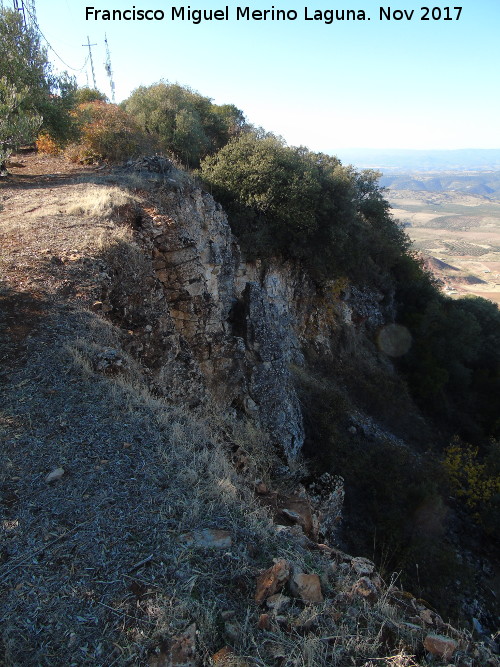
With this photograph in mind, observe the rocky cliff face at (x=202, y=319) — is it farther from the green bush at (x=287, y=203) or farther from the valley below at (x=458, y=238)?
the valley below at (x=458, y=238)

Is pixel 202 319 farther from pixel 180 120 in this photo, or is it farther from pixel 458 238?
pixel 458 238

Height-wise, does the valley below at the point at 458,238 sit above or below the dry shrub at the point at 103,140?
below

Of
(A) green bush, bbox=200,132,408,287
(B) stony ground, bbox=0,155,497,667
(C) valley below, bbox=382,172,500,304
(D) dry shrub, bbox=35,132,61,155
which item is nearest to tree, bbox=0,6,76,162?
(D) dry shrub, bbox=35,132,61,155

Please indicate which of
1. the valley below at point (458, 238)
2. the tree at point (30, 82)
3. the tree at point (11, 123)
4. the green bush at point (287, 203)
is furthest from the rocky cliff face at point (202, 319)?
the valley below at point (458, 238)

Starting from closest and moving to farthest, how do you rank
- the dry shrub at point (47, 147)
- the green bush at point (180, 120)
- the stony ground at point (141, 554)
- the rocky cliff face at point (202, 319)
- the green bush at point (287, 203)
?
1. the stony ground at point (141, 554)
2. the rocky cliff face at point (202, 319)
3. the green bush at point (287, 203)
4. the dry shrub at point (47, 147)
5. the green bush at point (180, 120)

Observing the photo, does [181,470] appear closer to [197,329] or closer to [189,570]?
[189,570]

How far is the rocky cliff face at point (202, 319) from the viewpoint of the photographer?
746 centimetres

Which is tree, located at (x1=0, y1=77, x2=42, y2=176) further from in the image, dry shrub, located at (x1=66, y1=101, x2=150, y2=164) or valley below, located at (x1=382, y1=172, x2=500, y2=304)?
valley below, located at (x1=382, y1=172, x2=500, y2=304)

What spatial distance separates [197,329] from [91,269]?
9.49 ft

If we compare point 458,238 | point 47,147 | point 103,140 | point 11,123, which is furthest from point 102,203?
point 458,238

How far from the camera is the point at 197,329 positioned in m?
9.58

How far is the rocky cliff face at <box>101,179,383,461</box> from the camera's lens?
24.5 feet

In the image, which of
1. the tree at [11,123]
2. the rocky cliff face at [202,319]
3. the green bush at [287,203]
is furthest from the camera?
the green bush at [287,203]

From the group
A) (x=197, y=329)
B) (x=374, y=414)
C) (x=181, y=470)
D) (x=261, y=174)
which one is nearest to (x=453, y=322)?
(x=374, y=414)
